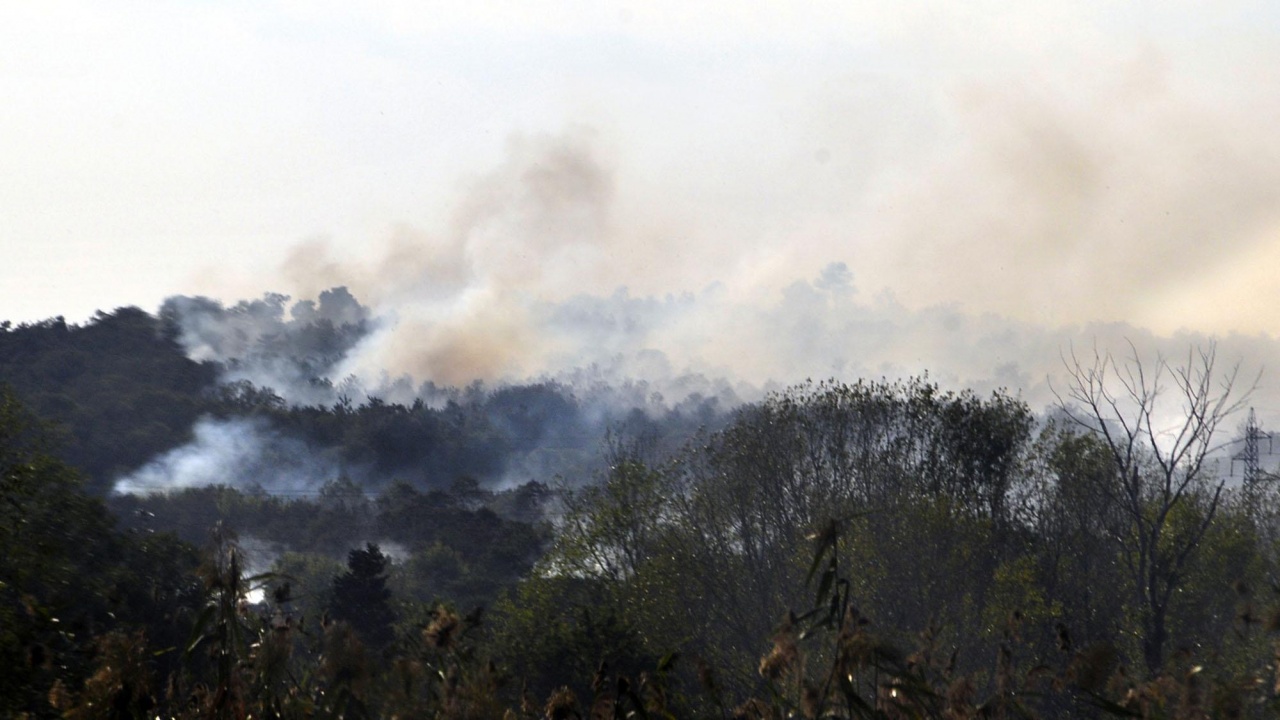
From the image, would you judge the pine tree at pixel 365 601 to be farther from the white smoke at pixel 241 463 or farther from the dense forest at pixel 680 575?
the white smoke at pixel 241 463

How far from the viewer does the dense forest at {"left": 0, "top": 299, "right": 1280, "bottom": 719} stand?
18.9 ft

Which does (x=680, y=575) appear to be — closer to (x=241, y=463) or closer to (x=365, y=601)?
(x=365, y=601)

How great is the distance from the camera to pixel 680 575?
38.3 metres

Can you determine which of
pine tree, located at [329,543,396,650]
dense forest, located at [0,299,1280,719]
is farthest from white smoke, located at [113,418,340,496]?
pine tree, located at [329,543,396,650]

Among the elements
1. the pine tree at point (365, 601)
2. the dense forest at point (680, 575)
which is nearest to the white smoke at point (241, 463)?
the dense forest at point (680, 575)

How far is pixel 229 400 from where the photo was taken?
129 m

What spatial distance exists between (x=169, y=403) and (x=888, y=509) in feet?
304

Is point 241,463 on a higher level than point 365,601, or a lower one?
higher

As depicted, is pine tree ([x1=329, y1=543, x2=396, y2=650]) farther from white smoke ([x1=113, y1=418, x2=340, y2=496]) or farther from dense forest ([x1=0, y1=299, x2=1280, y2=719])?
white smoke ([x1=113, y1=418, x2=340, y2=496])

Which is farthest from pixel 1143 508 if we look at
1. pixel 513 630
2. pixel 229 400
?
pixel 229 400

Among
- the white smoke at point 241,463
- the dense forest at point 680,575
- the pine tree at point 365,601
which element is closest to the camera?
the dense forest at point 680,575

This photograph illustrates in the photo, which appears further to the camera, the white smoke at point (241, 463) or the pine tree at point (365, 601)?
the white smoke at point (241, 463)

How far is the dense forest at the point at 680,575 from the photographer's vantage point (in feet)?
18.9

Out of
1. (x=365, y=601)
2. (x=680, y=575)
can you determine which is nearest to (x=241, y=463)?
(x=365, y=601)
